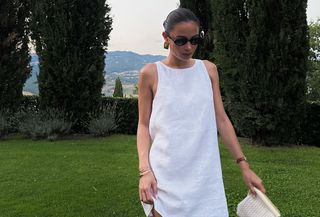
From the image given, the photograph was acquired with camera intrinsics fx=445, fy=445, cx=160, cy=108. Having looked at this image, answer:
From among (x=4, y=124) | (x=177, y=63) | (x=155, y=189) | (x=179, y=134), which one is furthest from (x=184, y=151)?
(x=4, y=124)

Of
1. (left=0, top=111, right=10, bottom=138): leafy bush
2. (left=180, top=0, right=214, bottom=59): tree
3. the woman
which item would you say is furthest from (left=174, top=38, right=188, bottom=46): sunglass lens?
(left=180, top=0, right=214, bottom=59): tree

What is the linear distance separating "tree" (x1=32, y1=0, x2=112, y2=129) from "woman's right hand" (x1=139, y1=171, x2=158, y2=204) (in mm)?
10713

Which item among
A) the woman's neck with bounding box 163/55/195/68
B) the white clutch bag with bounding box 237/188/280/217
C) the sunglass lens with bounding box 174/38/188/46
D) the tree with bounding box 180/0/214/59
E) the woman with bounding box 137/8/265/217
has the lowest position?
the white clutch bag with bounding box 237/188/280/217

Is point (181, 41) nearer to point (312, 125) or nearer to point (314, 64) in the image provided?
point (312, 125)

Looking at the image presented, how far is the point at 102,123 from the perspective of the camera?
12656mm

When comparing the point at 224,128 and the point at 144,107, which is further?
the point at 224,128

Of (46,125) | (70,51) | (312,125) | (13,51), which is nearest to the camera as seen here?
(312,125)

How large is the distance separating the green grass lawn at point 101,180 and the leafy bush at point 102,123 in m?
1.84

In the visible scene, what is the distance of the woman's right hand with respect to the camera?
219 cm

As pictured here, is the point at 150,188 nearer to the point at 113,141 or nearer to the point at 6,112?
the point at 113,141

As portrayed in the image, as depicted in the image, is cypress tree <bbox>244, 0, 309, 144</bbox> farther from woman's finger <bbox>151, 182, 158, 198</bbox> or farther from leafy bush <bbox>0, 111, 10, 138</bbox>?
woman's finger <bbox>151, 182, 158, 198</bbox>

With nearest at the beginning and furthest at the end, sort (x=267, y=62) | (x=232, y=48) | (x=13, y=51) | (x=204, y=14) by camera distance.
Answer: (x=267, y=62) → (x=232, y=48) → (x=13, y=51) → (x=204, y=14)

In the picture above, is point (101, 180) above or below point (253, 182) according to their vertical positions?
below

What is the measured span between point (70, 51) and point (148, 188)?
36.4 feet
